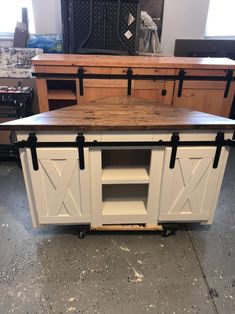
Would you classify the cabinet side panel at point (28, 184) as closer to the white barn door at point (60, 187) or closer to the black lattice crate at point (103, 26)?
the white barn door at point (60, 187)

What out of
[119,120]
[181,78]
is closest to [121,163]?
[119,120]

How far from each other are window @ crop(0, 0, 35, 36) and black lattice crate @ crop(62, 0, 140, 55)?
2.30 feet

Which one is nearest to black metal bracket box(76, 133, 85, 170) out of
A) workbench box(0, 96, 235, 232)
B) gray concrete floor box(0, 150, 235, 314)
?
workbench box(0, 96, 235, 232)

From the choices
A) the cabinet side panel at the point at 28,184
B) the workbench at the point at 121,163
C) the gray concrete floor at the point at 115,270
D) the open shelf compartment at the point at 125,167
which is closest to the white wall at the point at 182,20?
the workbench at the point at 121,163

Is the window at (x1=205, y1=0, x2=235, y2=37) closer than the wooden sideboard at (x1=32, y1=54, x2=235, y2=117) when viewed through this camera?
No

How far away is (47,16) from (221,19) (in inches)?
78.7

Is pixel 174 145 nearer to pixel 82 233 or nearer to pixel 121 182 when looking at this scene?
pixel 121 182

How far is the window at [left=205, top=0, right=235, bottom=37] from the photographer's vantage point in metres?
2.87

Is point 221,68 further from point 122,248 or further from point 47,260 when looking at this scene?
point 47,260

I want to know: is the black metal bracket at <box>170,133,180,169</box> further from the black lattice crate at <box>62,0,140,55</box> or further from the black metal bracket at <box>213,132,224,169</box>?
the black lattice crate at <box>62,0,140,55</box>

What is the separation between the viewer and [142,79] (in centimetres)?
202

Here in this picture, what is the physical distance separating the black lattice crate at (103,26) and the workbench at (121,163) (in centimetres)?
94

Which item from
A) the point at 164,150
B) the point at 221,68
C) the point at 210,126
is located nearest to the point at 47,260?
the point at 164,150

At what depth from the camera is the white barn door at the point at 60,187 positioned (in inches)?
54.0
